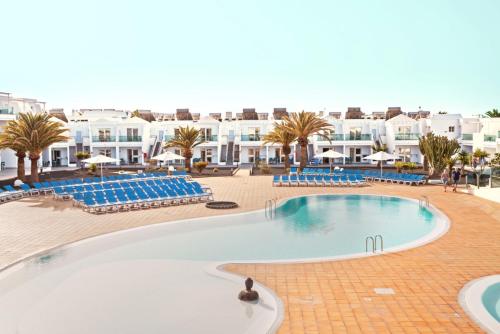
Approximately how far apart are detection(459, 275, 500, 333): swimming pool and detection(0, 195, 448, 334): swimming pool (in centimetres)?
302

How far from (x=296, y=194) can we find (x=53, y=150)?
91.5 feet

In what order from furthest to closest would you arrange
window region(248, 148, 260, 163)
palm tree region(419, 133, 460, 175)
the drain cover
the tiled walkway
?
window region(248, 148, 260, 163), palm tree region(419, 133, 460, 175), the drain cover, the tiled walkway

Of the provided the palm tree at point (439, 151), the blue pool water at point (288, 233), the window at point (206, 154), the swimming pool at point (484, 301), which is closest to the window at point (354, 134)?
the palm tree at point (439, 151)

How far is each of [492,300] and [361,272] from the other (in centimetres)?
269

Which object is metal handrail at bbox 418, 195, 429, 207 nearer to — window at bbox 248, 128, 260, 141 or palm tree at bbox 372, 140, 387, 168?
palm tree at bbox 372, 140, 387, 168

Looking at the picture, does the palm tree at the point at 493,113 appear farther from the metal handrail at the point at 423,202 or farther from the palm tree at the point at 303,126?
the metal handrail at the point at 423,202

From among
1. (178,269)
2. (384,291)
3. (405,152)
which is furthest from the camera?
(405,152)

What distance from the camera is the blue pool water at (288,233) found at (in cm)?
1273

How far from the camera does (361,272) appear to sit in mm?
10336

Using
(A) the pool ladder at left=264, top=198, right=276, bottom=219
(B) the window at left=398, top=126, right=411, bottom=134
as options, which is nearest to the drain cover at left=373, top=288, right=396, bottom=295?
(A) the pool ladder at left=264, top=198, right=276, bottom=219

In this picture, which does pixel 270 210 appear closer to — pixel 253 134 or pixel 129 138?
pixel 253 134

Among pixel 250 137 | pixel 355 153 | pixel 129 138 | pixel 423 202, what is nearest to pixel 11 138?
pixel 129 138

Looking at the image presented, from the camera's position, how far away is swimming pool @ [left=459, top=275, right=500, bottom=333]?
765cm

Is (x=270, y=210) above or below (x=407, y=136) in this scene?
below
